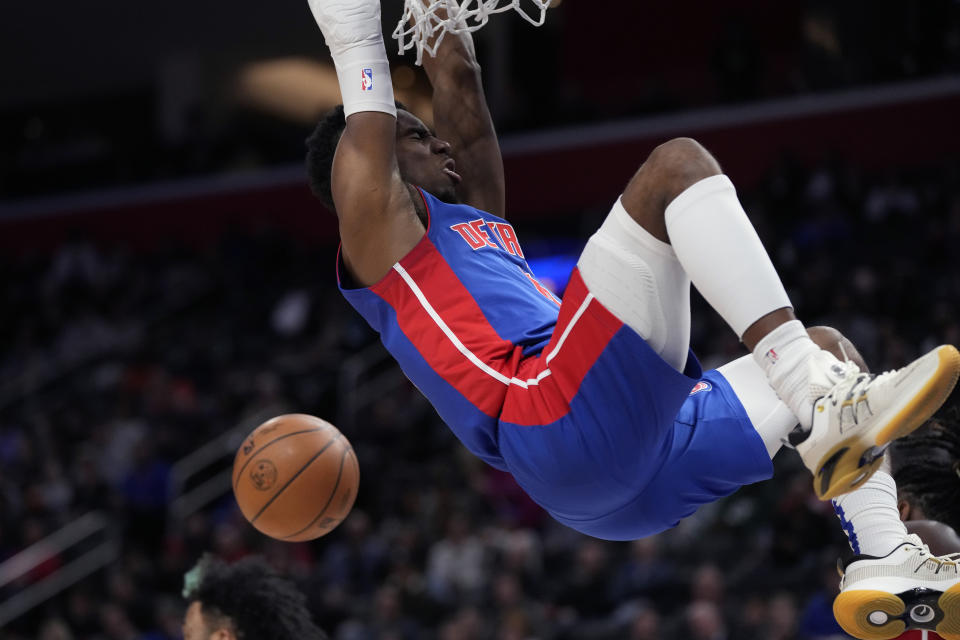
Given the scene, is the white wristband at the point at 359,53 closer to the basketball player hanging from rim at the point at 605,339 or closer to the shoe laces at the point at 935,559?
the basketball player hanging from rim at the point at 605,339

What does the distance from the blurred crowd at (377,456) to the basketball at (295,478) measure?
266 cm

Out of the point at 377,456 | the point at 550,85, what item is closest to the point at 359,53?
A: the point at 377,456

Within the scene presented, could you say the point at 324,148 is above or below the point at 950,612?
above

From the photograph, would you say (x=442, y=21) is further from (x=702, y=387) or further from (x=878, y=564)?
(x=878, y=564)

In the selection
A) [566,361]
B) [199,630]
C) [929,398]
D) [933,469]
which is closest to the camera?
[929,398]

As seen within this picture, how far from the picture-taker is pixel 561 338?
334cm

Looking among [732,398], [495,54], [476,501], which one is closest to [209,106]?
[495,54]

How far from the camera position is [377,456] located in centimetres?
1181

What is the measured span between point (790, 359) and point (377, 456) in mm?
8997

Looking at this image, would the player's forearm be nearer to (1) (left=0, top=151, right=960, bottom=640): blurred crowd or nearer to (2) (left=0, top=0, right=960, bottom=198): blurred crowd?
(1) (left=0, top=151, right=960, bottom=640): blurred crowd

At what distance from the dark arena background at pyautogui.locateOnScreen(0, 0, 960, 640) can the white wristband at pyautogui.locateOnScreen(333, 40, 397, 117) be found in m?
3.66

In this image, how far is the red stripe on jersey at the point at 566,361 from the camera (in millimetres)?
3257

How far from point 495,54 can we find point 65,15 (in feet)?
21.3

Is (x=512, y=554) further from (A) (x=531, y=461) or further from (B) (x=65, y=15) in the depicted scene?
(B) (x=65, y=15)
